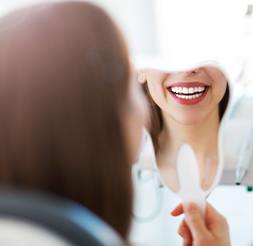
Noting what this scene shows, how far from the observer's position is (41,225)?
1.36ft

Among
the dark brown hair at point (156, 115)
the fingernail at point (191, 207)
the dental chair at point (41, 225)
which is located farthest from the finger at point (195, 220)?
the dental chair at point (41, 225)

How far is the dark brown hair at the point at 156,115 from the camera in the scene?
1.21 metres

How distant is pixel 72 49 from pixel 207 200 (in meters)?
0.79

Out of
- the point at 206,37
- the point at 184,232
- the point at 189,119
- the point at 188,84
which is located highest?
the point at 206,37

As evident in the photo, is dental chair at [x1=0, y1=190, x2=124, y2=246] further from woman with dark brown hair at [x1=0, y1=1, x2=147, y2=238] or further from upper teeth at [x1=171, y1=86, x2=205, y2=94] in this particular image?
upper teeth at [x1=171, y1=86, x2=205, y2=94]

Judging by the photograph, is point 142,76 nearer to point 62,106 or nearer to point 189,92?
point 189,92

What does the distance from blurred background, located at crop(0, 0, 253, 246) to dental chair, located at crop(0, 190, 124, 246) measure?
83 centimetres

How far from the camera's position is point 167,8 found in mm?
1258

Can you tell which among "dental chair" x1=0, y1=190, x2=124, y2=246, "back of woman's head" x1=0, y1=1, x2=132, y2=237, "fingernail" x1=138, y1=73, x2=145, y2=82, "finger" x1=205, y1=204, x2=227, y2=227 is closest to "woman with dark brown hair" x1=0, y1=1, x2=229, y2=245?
"back of woman's head" x1=0, y1=1, x2=132, y2=237

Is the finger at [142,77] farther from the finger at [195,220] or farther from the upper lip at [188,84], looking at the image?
the finger at [195,220]

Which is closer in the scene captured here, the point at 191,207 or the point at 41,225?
the point at 41,225

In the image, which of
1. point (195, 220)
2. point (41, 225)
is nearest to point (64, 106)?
point (41, 225)

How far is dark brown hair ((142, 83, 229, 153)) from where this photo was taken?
3.97ft

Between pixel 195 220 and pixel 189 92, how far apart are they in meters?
0.35
